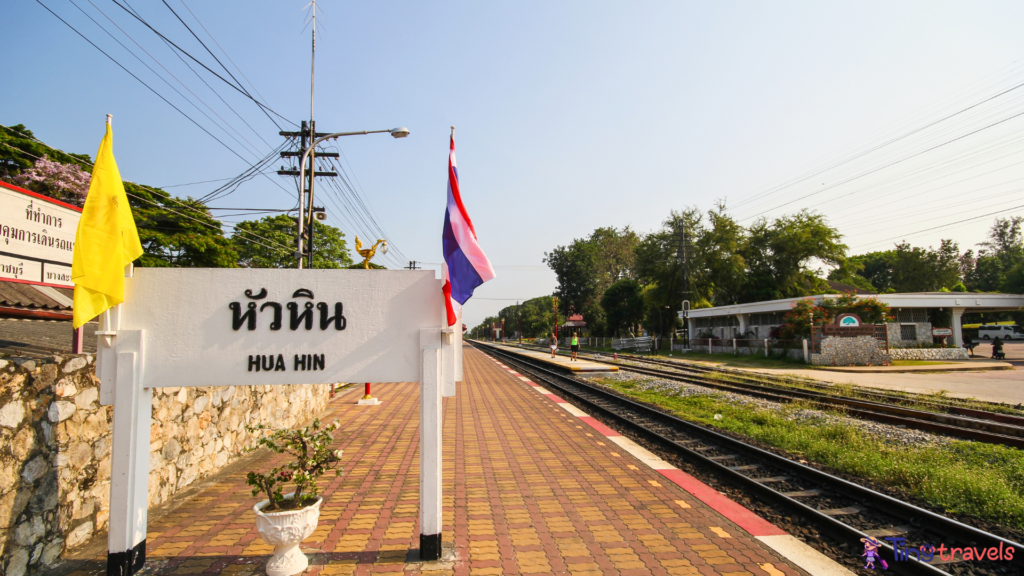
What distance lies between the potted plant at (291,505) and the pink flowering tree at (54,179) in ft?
58.8

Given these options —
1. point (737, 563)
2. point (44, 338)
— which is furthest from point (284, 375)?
point (737, 563)

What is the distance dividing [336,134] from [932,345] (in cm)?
3475

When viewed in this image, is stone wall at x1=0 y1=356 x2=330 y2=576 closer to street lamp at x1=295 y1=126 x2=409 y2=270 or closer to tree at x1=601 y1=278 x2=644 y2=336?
street lamp at x1=295 y1=126 x2=409 y2=270

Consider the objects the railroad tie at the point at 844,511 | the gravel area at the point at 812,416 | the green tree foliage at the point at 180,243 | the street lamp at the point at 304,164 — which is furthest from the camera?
the green tree foliage at the point at 180,243

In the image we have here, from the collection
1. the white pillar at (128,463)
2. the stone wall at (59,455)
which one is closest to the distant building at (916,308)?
the stone wall at (59,455)

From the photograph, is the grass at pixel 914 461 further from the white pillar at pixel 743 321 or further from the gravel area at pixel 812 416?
the white pillar at pixel 743 321

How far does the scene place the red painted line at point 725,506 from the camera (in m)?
4.74

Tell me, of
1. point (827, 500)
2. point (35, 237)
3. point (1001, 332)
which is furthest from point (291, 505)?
point (1001, 332)

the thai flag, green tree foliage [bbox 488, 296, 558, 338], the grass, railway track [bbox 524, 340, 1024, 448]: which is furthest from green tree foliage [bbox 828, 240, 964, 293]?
the thai flag

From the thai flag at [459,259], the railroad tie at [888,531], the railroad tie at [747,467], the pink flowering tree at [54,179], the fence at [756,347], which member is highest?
the pink flowering tree at [54,179]

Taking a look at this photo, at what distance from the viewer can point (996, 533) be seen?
4633mm

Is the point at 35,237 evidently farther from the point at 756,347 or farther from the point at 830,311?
the point at 756,347

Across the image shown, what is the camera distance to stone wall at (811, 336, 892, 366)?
80.2ft

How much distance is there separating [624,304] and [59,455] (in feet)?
179
